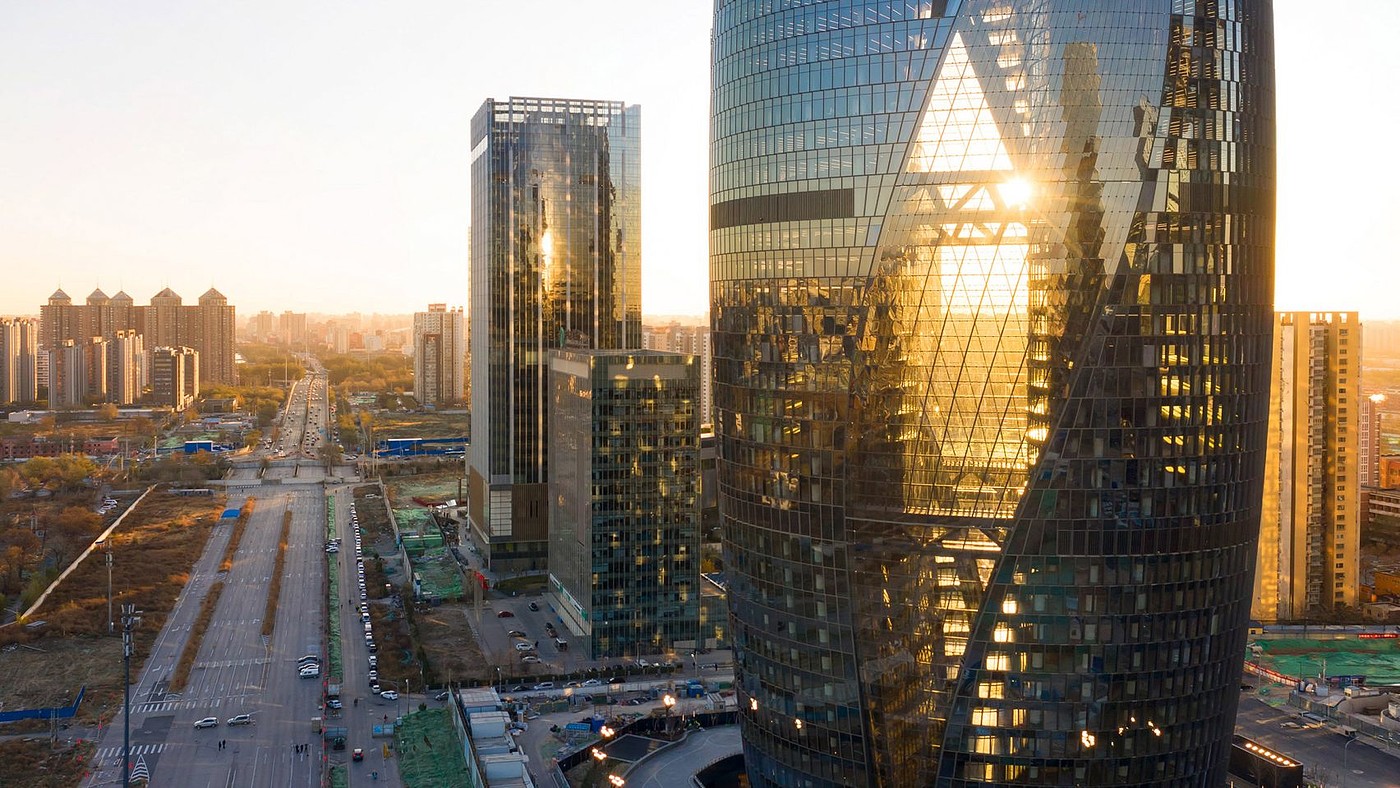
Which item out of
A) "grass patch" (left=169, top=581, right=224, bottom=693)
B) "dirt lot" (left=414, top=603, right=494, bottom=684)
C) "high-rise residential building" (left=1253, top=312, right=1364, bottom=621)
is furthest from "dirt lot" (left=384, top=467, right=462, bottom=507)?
"high-rise residential building" (left=1253, top=312, right=1364, bottom=621)

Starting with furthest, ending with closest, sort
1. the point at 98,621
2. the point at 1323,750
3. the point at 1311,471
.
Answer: the point at 1311,471 < the point at 98,621 < the point at 1323,750

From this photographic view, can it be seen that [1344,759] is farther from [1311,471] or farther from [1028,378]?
[1028,378]

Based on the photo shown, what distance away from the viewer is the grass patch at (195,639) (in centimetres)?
6050

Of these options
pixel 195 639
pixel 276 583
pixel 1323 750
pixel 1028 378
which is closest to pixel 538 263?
pixel 276 583

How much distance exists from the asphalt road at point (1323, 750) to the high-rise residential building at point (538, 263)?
4681cm

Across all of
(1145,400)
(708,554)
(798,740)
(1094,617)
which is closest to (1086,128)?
(1145,400)

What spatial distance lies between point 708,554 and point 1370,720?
146ft

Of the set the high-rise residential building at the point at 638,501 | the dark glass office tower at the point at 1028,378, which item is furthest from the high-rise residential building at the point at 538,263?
the dark glass office tower at the point at 1028,378

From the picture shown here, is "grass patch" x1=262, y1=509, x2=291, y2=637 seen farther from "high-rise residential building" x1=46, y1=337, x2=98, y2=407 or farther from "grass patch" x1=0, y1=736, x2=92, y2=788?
"high-rise residential building" x1=46, y1=337, x2=98, y2=407

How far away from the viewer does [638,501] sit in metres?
64.2

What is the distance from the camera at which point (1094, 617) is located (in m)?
36.1

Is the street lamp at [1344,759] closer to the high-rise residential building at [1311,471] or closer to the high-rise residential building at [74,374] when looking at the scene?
the high-rise residential building at [1311,471]

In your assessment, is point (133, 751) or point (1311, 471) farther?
point (1311, 471)

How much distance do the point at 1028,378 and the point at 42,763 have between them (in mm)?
41699
